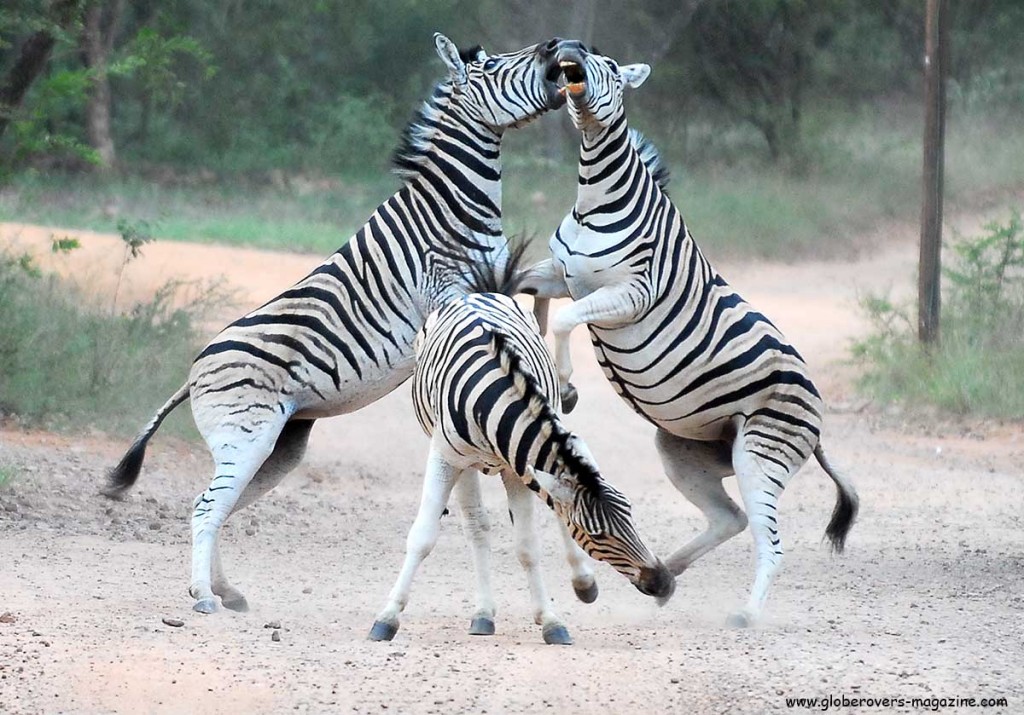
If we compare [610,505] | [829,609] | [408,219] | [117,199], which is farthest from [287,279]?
[610,505]

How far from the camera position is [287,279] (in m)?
14.9

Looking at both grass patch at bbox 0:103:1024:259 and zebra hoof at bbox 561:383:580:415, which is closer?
zebra hoof at bbox 561:383:580:415

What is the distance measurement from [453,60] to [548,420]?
2.48m

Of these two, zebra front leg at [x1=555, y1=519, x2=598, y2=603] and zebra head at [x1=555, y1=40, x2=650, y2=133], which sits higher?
zebra head at [x1=555, y1=40, x2=650, y2=133]

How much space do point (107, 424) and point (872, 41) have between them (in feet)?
71.3

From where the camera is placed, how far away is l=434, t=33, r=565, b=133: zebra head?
21.4ft

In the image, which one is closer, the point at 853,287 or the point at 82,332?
the point at 82,332

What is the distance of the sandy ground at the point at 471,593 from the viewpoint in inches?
180

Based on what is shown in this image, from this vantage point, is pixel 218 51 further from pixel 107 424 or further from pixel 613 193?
pixel 613 193

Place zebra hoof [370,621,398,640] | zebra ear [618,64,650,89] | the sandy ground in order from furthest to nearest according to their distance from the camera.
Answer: zebra ear [618,64,650,89]
zebra hoof [370,621,398,640]
the sandy ground

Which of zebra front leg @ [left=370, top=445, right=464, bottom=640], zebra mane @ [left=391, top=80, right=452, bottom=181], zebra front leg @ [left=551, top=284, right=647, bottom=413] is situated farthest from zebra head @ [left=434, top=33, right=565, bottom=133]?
zebra front leg @ [left=370, top=445, right=464, bottom=640]

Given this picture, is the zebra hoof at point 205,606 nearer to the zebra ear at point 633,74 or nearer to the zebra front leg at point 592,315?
the zebra front leg at point 592,315

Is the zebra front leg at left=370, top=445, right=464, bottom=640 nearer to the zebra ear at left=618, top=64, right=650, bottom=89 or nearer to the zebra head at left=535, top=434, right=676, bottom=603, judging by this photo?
the zebra head at left=535, top=434, right=676, bottom=603

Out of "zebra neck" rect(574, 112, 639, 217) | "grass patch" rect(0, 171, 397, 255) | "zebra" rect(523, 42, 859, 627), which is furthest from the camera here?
"grass patch" rect(0, 171, 397, 255)
